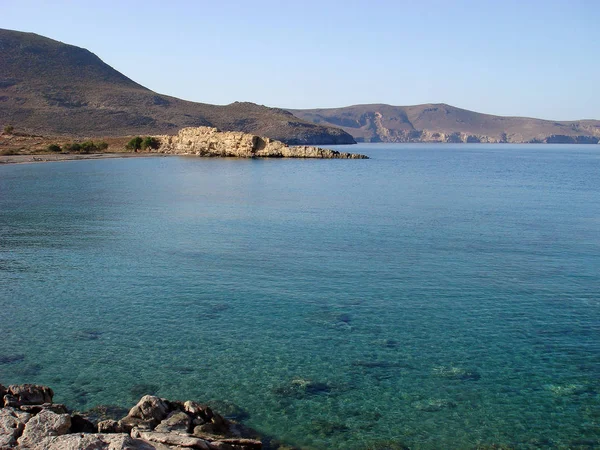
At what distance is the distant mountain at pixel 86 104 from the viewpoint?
113312 mm

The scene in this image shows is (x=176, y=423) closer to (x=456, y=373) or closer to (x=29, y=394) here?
(x=29, y=394)

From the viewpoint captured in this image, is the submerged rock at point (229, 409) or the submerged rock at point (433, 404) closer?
the submerged rock at point (229, 409)

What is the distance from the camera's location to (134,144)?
91625 mm

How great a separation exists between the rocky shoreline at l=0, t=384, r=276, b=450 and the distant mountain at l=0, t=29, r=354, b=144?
4162 inches

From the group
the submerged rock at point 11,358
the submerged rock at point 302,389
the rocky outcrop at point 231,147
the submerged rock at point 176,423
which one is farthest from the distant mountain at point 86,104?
the submerged rock at point 176,423

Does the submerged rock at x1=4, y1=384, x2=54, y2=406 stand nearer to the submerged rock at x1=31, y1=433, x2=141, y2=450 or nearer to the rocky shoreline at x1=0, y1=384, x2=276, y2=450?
the rocky shoreline at x1=0, y1=384, x2=276, y2=450

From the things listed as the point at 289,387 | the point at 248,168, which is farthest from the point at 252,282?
the point at 248,168

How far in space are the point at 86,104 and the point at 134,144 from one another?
42192mm

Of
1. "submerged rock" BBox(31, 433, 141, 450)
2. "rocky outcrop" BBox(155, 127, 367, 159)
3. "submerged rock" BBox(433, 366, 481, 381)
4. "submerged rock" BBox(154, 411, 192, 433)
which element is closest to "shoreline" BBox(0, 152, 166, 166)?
"rocky outcrop" BBox(155, 127, 367, 159)

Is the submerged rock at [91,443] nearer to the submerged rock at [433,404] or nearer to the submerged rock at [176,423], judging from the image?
the submerged rock at [176,423]

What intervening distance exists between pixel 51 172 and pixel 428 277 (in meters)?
47.4

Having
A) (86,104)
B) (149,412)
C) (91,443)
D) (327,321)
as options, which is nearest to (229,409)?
(149,412)

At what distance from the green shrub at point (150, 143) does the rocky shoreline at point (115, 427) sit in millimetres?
87766

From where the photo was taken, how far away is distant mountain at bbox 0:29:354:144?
11331cm
